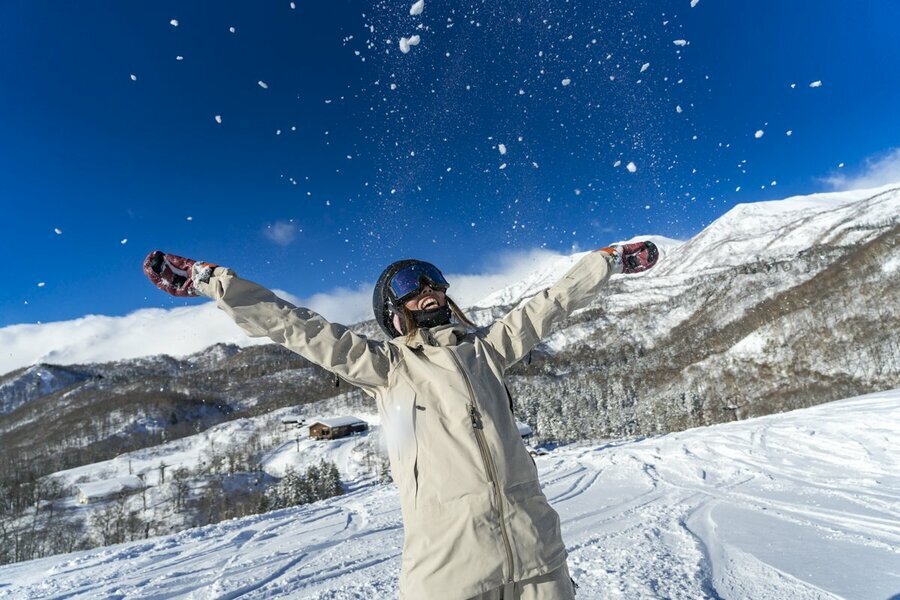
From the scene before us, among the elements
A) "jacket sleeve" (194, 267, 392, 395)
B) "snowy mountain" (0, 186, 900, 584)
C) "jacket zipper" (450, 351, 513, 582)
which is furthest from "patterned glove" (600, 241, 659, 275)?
"snowy mountain" (0, 186, 900, 584)

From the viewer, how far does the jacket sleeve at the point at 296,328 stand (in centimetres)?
188

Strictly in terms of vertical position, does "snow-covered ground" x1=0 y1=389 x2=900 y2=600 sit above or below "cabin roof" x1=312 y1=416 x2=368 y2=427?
below

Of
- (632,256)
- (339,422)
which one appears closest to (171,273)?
(632,256)

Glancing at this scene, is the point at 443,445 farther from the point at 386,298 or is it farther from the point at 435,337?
the point at 386,298

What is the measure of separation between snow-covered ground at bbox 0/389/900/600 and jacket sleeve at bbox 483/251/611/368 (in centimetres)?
292

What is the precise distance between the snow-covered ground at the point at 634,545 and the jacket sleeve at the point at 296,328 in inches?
128

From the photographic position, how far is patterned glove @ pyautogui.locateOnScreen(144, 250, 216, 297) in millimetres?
2084

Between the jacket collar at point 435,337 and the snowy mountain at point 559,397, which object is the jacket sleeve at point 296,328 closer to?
the jacket collar at point 435,337

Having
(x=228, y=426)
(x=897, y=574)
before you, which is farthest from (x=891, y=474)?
(x=228, y=426)

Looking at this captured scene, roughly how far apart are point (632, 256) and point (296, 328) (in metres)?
1.75

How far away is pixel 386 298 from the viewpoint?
90.5 inches

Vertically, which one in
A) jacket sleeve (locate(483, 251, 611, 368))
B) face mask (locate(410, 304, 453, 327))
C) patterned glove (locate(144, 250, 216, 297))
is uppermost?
patterned glove (locate(144, 250, 216, 297))

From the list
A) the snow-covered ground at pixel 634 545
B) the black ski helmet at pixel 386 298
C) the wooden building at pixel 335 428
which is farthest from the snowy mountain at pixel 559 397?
the black ski helmet at pixel 386 298

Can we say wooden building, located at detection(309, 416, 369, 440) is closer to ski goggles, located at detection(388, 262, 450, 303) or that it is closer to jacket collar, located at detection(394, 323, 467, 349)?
ski goggles, located at detection(388, 262, 450, 303)
